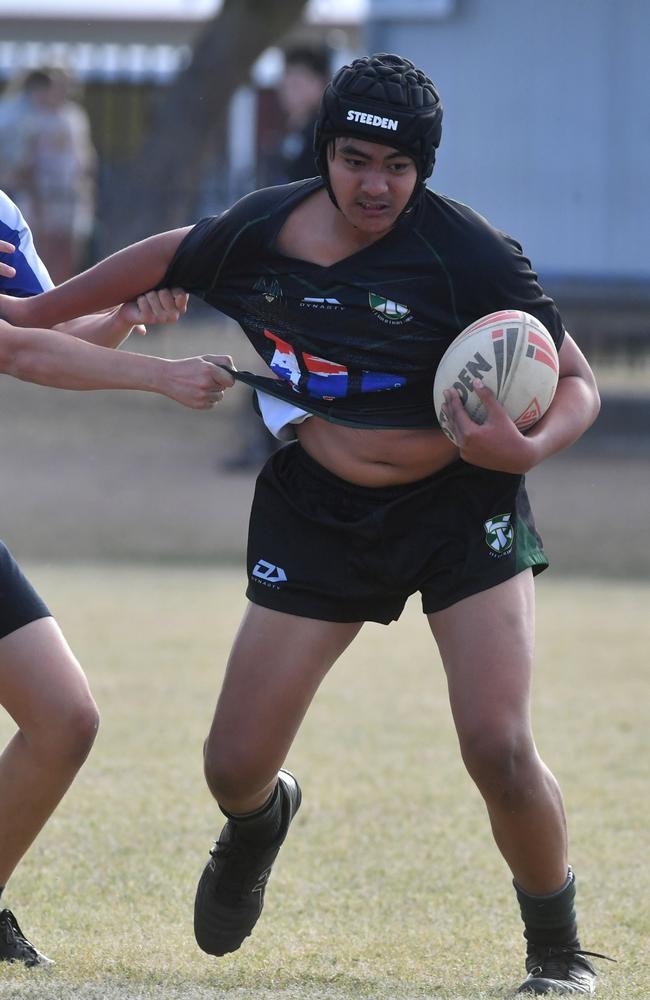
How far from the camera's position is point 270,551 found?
4391 mm

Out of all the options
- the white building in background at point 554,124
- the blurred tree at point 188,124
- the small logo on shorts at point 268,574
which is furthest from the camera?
the blurred tree at point 188,124

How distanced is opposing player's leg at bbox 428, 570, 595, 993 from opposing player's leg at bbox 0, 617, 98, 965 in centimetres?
97

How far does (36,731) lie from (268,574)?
735mm

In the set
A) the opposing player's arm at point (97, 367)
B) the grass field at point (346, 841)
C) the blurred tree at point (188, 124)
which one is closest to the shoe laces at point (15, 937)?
the grass field at point (346, 841)

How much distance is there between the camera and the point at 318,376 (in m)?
4.30

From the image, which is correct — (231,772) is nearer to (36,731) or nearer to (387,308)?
(36,731)

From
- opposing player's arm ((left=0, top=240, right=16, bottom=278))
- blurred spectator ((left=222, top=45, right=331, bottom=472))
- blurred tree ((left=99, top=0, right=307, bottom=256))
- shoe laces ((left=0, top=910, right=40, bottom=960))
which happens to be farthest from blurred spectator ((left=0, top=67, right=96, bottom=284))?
shoe laces ((left=0, top=910, right=40, bottom=960))

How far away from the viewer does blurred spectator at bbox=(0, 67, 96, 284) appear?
16.9m

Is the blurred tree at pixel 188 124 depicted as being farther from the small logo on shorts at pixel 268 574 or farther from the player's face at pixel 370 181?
the player's face at pixel 370 181

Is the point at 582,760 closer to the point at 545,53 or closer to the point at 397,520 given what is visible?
the point at 397,520

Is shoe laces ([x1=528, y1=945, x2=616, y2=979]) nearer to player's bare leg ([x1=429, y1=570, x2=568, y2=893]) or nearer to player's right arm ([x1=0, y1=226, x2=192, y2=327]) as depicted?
player's bare leg ([x1=429, y1=570, x2=568, y2=893])

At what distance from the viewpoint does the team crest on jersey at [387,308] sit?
4152 mm

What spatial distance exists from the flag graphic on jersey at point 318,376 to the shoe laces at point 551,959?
1.53 m

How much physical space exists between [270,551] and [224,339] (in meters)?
15.9
